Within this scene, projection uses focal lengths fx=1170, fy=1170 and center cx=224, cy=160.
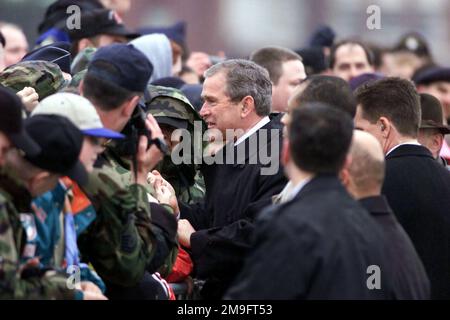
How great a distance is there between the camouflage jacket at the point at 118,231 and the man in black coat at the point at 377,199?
3.18 feet

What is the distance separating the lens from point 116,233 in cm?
521

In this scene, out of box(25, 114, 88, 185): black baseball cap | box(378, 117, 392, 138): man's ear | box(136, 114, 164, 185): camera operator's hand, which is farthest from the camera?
box(378, 117, 392, 138): man's ear

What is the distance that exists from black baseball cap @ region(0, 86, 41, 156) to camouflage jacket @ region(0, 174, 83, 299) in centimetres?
17

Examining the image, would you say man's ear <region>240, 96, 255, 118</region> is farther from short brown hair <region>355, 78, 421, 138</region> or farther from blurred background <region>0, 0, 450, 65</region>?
blurred background <region>0, 0, 450, 65</region>

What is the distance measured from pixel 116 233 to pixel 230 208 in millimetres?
1342

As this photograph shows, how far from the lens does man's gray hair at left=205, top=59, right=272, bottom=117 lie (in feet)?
21.9

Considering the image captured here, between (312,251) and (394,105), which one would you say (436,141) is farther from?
(312,251)

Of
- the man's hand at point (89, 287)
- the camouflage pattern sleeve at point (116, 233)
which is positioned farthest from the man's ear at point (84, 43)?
the man's hand at point (89, 287)

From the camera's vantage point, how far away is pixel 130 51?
5.61m

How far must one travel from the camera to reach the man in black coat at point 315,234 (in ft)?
14.5

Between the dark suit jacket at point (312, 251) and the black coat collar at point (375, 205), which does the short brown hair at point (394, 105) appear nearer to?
the black coat collar at point (375, 205)

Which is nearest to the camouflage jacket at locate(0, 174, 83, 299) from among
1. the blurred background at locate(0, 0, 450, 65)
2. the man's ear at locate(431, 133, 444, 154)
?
the man's ear at locate(431, 133, 444, 154)
